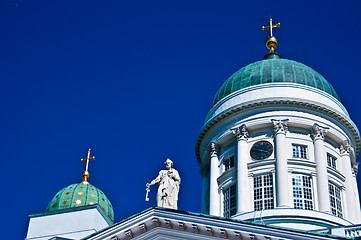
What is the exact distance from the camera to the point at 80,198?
39.9 meters

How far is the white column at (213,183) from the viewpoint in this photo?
1679 inches

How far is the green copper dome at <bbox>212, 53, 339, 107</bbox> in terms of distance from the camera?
45562 mm

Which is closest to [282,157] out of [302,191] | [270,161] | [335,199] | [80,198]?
[270,161]

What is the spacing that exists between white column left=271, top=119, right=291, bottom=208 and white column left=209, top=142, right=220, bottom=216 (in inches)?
145

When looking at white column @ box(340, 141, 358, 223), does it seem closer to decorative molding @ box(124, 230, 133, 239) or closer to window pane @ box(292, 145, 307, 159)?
window pane @ box(292, 145, 307, 159)

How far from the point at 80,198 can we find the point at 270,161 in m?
9.94

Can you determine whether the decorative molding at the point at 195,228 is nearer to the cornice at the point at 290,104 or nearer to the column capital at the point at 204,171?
the cornice at the point at 290,104

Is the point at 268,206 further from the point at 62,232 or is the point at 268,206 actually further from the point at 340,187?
the point at 62,232

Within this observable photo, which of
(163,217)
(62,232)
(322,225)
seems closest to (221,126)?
(322,225)

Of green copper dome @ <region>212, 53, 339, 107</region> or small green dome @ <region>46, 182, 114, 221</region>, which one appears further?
green copper dome @ <region>212, 53, 339, 107</region>

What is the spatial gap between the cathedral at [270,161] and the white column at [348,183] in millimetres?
54

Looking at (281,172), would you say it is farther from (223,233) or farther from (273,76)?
(223,233)

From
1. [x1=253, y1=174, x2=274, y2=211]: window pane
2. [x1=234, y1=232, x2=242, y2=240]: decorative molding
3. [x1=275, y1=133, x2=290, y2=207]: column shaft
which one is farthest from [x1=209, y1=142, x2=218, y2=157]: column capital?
[x1=234, y1=232, x2=242, y2=240]: decorative molding

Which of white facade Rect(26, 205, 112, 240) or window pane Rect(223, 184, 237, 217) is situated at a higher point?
window pane Rect(223, 184, 237, 217)
